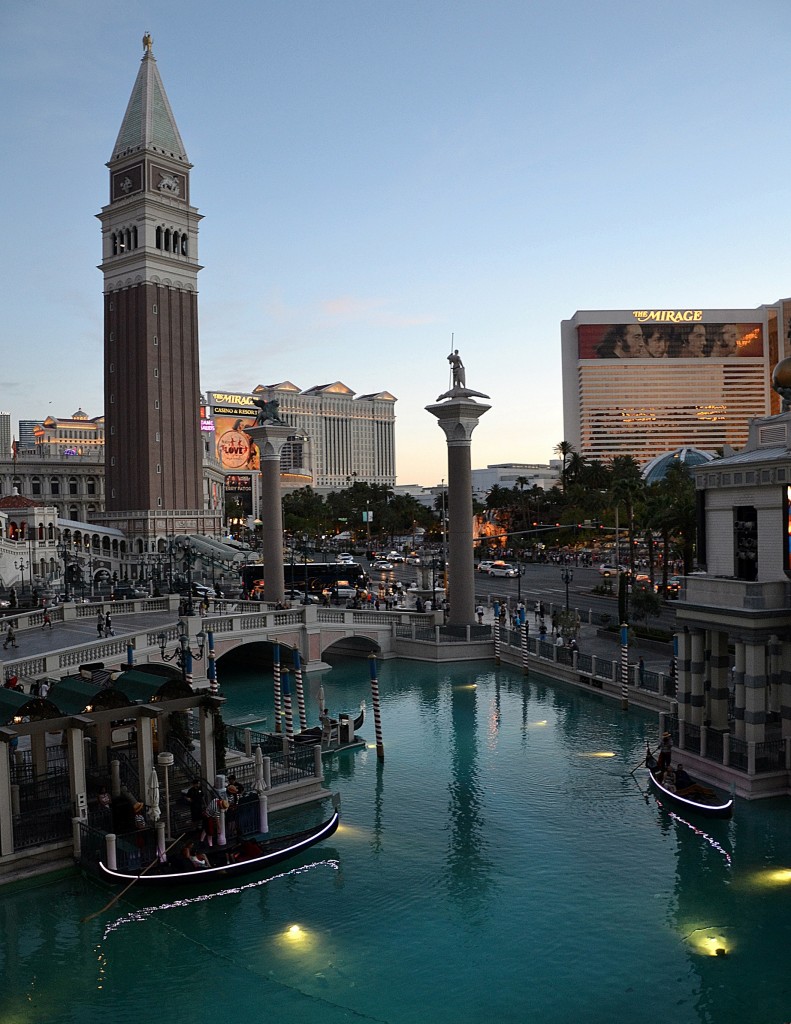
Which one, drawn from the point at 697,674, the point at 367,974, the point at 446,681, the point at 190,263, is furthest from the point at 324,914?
the point at 190,263

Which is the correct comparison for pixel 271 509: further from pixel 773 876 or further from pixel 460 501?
pixel 773 876

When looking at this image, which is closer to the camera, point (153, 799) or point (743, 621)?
point (153, 799)

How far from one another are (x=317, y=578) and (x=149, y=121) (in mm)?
75389

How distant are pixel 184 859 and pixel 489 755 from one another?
15.4 meters

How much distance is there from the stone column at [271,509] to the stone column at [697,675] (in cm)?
3406

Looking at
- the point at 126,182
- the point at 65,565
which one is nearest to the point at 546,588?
the point at 65,565

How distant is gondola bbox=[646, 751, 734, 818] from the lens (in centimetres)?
2572

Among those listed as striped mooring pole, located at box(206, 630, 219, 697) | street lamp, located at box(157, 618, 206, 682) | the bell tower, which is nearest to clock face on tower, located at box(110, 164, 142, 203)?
the bell tower

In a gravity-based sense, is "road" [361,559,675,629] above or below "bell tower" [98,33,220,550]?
below

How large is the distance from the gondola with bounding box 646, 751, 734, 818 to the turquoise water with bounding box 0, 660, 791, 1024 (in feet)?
1.23

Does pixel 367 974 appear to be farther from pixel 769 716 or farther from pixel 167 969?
pixel 769 716

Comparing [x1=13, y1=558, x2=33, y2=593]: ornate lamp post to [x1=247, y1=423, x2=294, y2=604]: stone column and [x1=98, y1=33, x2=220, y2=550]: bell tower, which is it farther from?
[x1=247, y1=423, x2=294, y2=604]: stone column

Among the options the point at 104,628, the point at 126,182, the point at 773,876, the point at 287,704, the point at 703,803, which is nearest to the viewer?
the point at 773,876

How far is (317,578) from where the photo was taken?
8225cm
